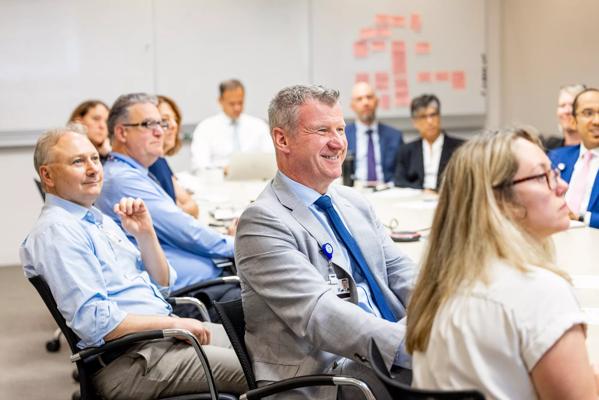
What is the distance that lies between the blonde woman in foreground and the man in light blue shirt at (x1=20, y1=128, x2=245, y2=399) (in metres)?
1.20

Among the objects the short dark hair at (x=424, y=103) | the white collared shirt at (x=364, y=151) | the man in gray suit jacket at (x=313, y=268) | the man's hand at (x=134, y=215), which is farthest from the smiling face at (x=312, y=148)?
the white collared shirt at (x=364, y=151)

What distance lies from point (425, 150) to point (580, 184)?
7.30 ft

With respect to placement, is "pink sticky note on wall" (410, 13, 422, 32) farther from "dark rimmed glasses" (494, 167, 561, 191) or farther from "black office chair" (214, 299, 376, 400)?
"dark rimmed glasses" (494, 167, 561, 191)

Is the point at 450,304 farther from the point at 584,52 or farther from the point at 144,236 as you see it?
the point at 584,52

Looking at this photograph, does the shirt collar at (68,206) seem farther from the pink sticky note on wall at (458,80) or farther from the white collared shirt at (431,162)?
the pink sticky note on wall at (458,80)

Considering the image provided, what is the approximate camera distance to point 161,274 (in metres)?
3.25

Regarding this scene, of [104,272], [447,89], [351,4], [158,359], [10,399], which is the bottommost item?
[10,399]

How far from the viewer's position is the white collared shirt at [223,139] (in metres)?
7.49

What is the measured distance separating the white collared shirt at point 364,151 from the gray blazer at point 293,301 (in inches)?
179

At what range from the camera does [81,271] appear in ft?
8.84

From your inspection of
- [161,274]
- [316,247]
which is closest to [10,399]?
[161,274]

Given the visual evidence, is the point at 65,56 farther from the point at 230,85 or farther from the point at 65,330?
the point at 65,330

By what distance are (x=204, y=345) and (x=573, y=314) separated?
5.14 feet

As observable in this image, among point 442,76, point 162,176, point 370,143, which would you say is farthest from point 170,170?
point 442,76
